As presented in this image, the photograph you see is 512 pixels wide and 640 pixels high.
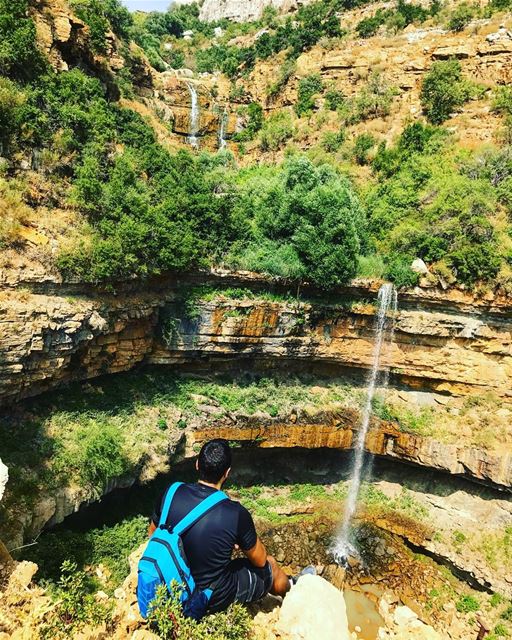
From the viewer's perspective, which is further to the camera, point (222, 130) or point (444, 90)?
point (222, 130)

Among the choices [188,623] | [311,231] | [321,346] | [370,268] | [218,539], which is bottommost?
[321,346]

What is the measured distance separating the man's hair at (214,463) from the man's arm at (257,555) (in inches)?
26.1

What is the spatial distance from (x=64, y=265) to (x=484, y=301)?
47.3 ft

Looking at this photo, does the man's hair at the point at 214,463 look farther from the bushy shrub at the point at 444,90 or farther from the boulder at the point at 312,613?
the bushy shrub at the point at 444,90

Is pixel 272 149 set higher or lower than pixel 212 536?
higher

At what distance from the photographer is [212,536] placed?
129 inches

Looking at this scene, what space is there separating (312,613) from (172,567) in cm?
161

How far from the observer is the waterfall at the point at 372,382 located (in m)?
15.2

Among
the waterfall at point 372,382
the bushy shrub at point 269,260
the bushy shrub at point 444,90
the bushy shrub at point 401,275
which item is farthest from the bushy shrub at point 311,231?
the bushy shrub at point 444,90

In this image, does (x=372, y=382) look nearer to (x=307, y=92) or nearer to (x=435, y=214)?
(x=435, y=214)

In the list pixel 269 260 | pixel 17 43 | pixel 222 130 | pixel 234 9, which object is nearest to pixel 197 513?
pixel 269 260

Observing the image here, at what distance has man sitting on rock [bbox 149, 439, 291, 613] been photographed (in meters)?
3.29

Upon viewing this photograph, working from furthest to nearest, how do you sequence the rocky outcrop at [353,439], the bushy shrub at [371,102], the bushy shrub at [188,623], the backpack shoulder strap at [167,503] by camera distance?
the bushy shrub at [371,102] → the rocky outcrop at [353,439] → the backpack shoulder strap at [167,503] → the bushy shrub at [188,623]

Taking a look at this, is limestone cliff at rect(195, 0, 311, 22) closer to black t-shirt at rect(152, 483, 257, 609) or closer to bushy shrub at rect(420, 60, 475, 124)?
bushy shrub at rect(420, 60, 475, 124)
